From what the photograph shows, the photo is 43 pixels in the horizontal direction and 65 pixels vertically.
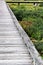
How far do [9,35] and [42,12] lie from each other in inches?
223

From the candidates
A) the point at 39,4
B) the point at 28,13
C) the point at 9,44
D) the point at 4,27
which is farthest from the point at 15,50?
the point at 39,4

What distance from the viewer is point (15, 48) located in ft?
22.2

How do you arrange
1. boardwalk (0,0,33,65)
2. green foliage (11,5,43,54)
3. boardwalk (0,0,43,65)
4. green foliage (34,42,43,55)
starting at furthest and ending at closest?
green foliage (11,5,43,54), green foliage (34,42,43,55), boardwalk (0,0,33,65), boardwalk (0,0,43,65)

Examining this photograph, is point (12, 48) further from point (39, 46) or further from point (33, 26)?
point (33, 26)

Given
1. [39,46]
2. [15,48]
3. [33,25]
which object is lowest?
[33,25]

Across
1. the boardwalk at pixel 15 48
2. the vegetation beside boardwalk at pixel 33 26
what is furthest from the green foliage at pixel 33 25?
the boardwalk at pixel 15 48

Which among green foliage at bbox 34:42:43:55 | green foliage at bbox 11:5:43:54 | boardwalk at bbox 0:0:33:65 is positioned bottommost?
green foliage at bbox 11:5:43:54

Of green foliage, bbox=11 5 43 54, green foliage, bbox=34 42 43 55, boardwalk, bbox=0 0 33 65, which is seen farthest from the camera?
green foliage, bbox=11 5 43 54

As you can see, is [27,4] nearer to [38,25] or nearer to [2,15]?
[2,15]

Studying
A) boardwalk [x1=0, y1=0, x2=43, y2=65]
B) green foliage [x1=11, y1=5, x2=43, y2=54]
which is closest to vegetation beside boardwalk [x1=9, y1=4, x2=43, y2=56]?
green foliage [x1=11, y1=5, x2=43, y2=54]

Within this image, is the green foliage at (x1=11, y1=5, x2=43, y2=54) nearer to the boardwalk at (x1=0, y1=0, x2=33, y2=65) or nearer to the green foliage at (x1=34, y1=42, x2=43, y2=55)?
the green foliage at (x1=34, y1=42, x2=43, y2=55)

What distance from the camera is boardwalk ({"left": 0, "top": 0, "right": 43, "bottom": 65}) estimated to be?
5816 mm

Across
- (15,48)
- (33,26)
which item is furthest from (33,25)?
(15,48)

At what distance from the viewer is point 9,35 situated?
26.7ft
